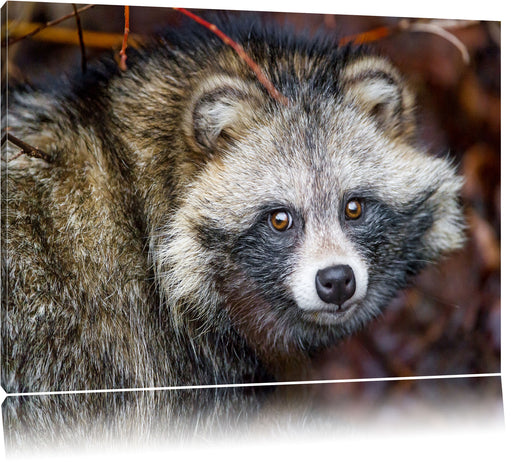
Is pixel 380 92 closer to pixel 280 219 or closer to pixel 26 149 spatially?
pixel 280 219

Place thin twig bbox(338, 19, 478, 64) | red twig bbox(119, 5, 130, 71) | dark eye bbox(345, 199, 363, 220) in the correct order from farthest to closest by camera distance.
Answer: thin twig bbox(338, 19, 478, 64) < dark eye bbox(345, 199, 363, 220) < red twig bbox(119, 5, 130, 71)

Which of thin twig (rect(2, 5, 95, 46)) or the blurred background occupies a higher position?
thin twig (rect(2, 5, 95, 46))

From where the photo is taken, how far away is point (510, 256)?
5020mm

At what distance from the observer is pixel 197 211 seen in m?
4.00

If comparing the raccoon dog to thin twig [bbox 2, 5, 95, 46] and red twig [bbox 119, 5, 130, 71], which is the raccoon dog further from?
thin twig [bbox 2, 5, 95, 46]

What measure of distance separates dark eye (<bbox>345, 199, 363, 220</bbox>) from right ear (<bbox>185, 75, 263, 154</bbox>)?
2.13ft

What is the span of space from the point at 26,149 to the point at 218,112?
0.93 meters

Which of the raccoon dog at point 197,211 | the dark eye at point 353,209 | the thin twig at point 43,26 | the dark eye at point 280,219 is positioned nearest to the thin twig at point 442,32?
the raccoon dog at point 197,211

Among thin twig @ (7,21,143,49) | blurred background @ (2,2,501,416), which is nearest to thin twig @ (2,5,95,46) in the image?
thin twig @ (7,21,143,49)

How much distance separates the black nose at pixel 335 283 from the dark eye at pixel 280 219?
30 centimetres

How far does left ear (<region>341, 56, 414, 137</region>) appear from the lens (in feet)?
13.9

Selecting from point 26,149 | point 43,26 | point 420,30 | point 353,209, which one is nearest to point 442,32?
point 420,30

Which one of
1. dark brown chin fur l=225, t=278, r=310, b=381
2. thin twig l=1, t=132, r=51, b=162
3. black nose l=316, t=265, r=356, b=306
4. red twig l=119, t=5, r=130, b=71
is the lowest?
dark brown chin fur l=225, t=278, r=310, b=381

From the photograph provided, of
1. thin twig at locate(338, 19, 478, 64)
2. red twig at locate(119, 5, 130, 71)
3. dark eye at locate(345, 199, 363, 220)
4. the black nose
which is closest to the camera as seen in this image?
the black nose
